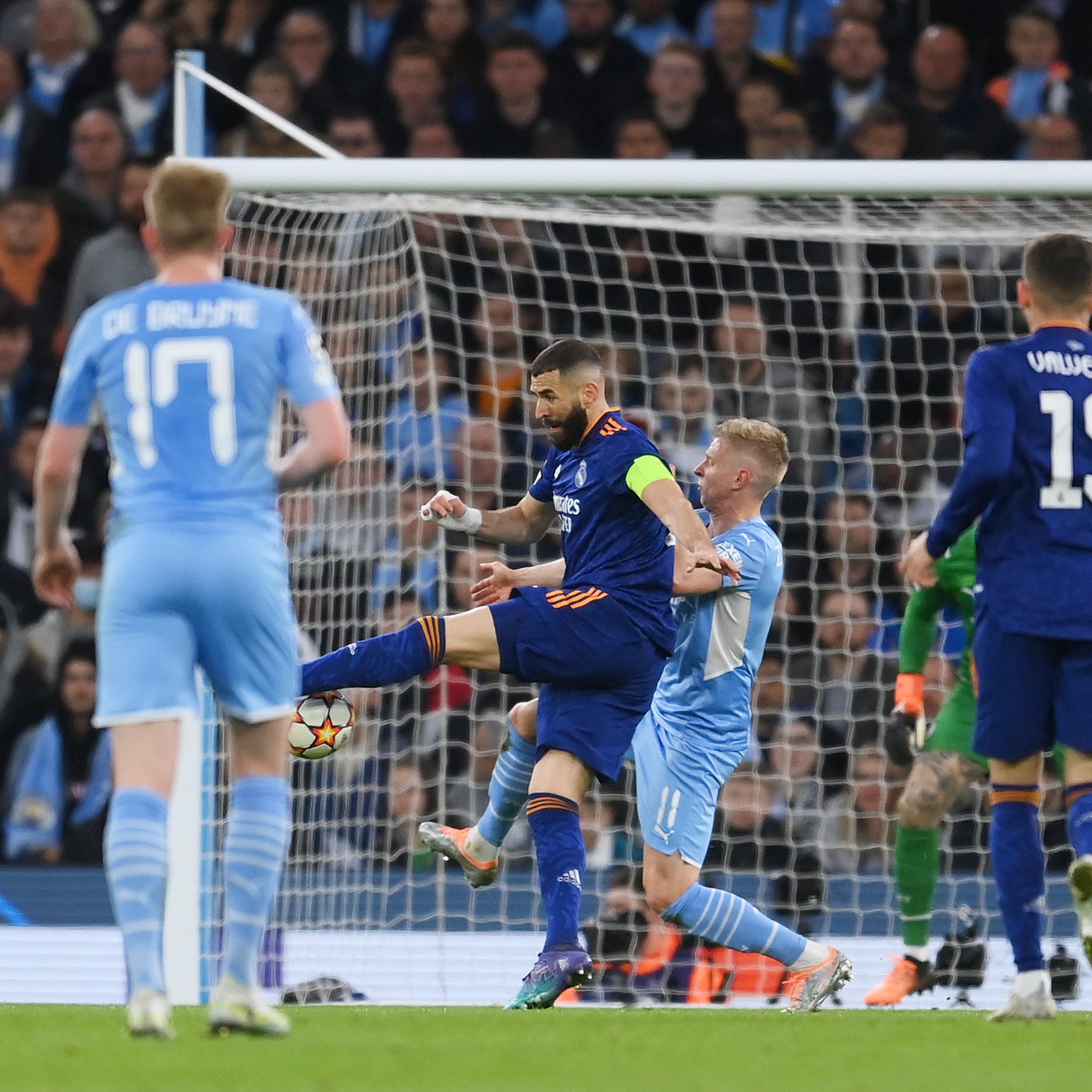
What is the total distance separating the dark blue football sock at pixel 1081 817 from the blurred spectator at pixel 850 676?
3704mm

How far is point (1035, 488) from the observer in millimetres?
5340

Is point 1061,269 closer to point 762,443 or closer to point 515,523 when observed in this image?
point 762,443

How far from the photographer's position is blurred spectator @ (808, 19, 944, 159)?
447 inches

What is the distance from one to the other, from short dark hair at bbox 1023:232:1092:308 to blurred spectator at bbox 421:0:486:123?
6.98 m

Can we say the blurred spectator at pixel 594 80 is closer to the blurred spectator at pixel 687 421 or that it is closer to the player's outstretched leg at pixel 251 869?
the blurred spectator at pixel 687 421

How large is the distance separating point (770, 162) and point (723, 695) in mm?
2021

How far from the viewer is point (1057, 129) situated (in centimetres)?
1088

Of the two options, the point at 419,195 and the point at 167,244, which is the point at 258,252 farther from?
the point at 167,244

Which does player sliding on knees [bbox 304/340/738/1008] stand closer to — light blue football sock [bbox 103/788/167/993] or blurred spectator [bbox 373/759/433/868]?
light blue football sock [bbox 103/788/167/993]

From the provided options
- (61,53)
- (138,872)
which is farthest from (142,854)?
(61,53)

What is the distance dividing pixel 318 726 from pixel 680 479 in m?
3.46

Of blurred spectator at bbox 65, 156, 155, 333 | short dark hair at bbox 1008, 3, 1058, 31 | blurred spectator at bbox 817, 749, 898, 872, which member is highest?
short dark hair at bbox 1008, 3, 1058, 31

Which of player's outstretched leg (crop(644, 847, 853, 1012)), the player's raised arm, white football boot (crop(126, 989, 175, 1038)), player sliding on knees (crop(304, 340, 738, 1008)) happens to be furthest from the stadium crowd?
white football boot (crop(126, 989, 175, 1038))

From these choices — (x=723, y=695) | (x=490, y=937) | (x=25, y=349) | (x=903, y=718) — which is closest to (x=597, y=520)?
(x=723, y=695)
